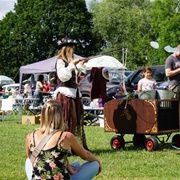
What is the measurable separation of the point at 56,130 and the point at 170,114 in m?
4.38

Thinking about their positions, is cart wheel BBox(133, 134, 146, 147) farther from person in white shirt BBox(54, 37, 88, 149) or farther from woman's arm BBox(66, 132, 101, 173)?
woman's arm BBox(66, 132, 101, 173)

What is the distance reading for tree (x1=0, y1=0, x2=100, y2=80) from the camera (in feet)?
159

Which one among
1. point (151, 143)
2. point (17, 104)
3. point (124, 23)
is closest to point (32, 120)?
point (17, 104)

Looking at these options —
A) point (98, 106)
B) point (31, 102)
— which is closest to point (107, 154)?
point (98, 106)

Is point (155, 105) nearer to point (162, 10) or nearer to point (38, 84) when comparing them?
point (38, 84)

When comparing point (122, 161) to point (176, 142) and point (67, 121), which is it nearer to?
point (67, 121)

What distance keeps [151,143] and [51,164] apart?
13.6ft

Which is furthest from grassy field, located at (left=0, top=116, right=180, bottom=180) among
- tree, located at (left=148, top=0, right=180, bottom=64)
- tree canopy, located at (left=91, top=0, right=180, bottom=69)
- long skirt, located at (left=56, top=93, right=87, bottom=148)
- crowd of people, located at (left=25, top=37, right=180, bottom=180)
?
tree canopy, located at (left=91, top=0, right=180, bottom=69)

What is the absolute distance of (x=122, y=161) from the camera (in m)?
7.52

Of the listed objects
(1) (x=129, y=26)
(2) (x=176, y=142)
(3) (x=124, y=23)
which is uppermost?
(3) (x=124, y=23)

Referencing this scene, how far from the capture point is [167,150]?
8469 millimetres

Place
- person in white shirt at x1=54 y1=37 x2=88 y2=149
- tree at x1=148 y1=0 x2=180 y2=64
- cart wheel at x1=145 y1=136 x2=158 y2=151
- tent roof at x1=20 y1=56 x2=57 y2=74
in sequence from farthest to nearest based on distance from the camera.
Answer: tree at x1=148 y1=0 x2=180 y2=64, tent roof at x1=20 y1=56 x2=57 y2=74, cart wheel at x1=145 y1=136 x2=158 y2=151, person in white shirt at x1=54 y1=37 x2=88 y2=149

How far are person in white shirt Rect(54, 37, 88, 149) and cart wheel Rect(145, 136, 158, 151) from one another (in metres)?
1.21

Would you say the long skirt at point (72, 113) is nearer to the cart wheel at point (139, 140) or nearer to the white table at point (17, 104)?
the cart wheel at point (139, 140)
